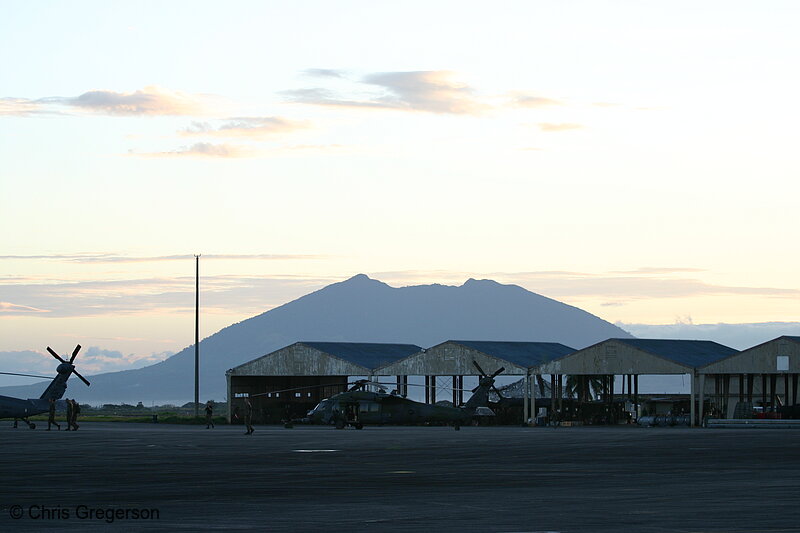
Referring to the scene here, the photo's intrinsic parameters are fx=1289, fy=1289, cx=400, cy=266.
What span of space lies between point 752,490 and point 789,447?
2313 cm

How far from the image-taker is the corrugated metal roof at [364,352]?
99875 mm

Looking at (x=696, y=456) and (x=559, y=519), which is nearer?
(x=559, y=519)

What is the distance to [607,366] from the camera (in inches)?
3479

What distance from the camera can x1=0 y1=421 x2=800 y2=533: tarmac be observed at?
19.4 m

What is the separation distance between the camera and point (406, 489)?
2614cm

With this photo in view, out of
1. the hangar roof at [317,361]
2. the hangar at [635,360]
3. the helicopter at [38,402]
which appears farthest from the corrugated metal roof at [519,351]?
the helicopter at [38,402]

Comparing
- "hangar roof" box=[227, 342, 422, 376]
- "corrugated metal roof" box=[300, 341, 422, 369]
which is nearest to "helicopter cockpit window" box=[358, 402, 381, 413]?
"hangar roof" box=[227, 342, 422, 376]

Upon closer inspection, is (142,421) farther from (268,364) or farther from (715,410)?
(715,410)

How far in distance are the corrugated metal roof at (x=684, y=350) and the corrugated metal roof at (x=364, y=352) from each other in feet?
61.4

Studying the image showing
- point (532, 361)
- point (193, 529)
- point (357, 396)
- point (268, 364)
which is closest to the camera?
point (193, 529)

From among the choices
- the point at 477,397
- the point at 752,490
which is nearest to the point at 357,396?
the point at 477,397

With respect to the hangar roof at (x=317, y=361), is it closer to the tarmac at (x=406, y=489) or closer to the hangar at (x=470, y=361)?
the hangar at (x=470, y=361)

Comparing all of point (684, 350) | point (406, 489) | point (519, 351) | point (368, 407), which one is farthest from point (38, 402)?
point (406, 489)

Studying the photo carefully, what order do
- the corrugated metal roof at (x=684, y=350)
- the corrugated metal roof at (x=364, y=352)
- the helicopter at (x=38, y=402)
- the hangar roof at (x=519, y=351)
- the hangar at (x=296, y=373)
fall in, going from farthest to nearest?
1. the corrugated metal roof at (x=364, y=352)
2. the hangar at (x=296, y=373)
3. the hangar roof at (x=519, y=351)
4. the corrugated metal roof at (x=684, y=350)
5. the helicopter at (x=38, y=402)
